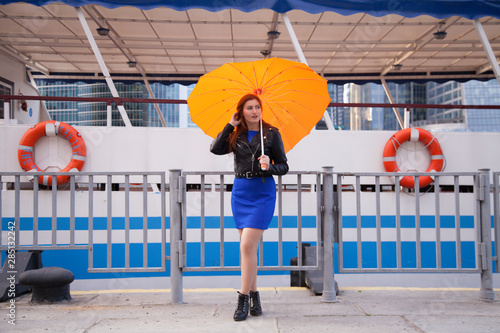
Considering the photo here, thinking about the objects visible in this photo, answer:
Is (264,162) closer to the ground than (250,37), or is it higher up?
closer to the ground

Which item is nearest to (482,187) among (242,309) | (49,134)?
(242,309)

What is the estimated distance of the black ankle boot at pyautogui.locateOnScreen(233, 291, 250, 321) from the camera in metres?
3.38

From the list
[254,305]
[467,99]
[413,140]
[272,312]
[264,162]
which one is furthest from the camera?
[467,99]

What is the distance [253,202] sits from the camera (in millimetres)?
3395

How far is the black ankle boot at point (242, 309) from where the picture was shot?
3385 mm

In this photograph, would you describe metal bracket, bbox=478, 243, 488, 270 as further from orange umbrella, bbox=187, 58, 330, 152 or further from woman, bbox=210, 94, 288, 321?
woman, bbox=210, 94, 288, 321

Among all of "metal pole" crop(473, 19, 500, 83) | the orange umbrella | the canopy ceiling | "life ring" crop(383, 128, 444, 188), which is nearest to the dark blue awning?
the canopy ceiling

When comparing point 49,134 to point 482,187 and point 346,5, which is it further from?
point 482,187

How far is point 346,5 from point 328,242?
4.40 metres

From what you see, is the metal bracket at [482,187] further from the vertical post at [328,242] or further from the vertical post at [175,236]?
the vertical post at [175,236]

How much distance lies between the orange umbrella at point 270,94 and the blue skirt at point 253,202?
0.61 metres

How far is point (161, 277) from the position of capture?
656 cm

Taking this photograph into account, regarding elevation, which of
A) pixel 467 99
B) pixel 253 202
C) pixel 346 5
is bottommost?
pixel 253 202

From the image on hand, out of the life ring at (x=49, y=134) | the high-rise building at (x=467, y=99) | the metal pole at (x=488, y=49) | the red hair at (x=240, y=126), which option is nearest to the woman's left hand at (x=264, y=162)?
the red hair at (x=240, y=126)
